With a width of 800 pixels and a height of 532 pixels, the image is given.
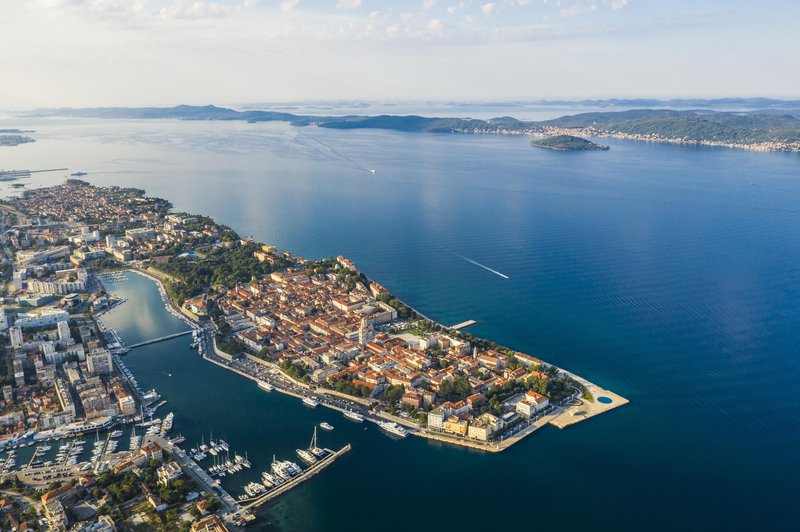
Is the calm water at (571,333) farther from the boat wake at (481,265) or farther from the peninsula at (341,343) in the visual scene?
the peninsula at (341,343)

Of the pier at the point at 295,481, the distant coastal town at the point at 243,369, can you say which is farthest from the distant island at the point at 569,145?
the pier at the point at 295,481

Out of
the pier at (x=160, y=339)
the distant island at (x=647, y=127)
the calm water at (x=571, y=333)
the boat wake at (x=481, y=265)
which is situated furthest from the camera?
the distant island at (x=647, y=127)

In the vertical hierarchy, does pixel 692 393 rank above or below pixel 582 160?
below

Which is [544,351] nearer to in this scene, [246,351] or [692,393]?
[692,393]

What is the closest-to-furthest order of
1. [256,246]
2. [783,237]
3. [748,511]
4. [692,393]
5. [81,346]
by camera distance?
[748,511] → [692,393] → [81,346] → [256,246] → [783,237]

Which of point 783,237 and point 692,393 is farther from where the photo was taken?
point 783,237

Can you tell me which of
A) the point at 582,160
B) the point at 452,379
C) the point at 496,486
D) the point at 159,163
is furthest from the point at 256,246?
the point at 582,160

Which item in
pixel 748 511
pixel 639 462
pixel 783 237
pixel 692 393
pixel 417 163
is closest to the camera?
pixel 748 511

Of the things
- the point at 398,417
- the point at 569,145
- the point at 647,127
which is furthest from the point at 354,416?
the point at 647,127
